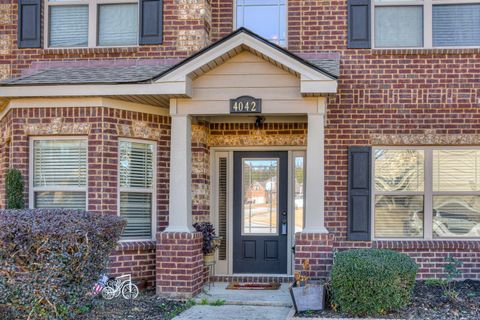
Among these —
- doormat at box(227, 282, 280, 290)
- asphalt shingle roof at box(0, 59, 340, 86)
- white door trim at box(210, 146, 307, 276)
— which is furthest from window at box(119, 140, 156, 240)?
doormat at box(227, 282, 280, 290)

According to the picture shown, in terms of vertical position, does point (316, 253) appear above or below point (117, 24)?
below

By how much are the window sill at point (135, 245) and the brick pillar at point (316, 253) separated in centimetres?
235

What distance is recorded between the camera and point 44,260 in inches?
254

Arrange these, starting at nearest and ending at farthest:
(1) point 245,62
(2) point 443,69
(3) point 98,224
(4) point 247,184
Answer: (3) point 98,224, (1) point 245,62, (2) point 443,69, (4) point 247,184

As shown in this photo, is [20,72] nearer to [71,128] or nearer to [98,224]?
[71,128]

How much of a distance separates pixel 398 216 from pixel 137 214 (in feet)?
13.8

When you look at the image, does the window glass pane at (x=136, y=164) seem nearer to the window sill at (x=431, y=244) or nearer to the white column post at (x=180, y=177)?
the white column post at (x=180, y=177)

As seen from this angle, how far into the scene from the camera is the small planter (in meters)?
8.01

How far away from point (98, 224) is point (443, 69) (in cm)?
620

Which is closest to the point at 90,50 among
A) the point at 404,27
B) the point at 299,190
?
the point at 299,190

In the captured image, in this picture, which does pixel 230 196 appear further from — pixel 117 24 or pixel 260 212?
pixel 117 24

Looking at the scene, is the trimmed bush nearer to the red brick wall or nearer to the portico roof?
the red brick wall

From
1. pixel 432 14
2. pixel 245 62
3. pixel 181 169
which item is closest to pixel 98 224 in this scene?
pixel 181 169

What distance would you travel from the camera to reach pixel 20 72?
10.4 metres
